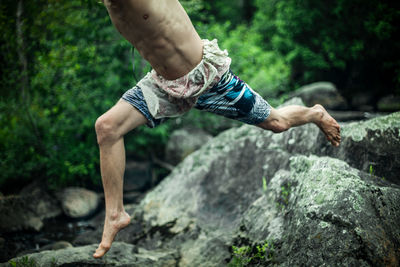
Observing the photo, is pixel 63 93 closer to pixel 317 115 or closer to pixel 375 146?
pixel 317 115

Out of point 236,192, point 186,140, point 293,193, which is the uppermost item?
point 293,193

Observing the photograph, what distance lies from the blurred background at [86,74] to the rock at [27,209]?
0.97ft

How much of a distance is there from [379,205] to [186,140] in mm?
4988

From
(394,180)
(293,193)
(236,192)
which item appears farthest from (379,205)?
(236,192)

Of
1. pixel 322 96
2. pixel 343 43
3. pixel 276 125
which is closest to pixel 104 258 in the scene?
pixel 276 125

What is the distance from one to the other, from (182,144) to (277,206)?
4.22m

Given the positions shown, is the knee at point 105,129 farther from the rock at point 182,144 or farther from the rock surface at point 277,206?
the rock at point 182,144

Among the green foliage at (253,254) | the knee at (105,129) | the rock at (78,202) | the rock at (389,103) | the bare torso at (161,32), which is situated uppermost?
the bare torso at (161,32)

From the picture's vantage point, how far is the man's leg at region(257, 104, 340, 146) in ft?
9.43

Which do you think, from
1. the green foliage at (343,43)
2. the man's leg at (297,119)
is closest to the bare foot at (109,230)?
the man's leg at (297,119)

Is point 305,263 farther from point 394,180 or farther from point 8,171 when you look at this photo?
point 8,171

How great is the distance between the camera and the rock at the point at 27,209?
4.72 metres

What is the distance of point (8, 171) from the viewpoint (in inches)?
208

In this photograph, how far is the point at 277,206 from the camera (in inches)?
114
